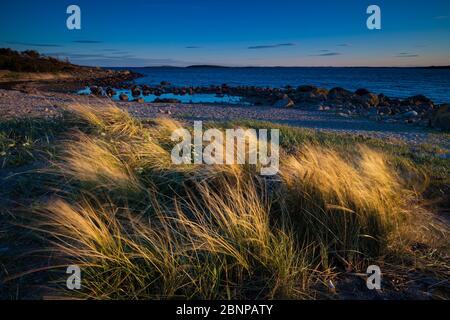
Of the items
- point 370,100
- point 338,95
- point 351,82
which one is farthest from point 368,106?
point 351,82

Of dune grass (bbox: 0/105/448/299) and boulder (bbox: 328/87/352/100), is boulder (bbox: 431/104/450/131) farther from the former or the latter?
boulder (bbox: 328/87/352/100)

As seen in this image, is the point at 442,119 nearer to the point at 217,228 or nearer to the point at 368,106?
the point at 368,106

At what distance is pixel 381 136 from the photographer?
9664 mm

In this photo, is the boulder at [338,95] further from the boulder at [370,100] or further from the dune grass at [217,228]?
the dune grass at [217,228]

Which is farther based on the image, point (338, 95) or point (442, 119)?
point (338, 95)

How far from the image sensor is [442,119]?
12039mm

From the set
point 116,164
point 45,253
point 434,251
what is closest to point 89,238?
point 45,253

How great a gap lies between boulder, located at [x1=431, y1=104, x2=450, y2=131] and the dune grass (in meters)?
9.63

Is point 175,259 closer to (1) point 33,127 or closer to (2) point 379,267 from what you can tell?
(2) point 379,267

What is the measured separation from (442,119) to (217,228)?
1257cm

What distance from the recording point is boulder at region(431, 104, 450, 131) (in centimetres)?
1186

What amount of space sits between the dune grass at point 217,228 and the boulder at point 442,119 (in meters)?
9.63

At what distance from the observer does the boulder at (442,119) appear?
38.9ft

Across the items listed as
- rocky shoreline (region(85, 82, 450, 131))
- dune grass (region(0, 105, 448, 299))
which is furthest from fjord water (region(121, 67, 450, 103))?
dune grass (region(0, 105, 448, 299))
